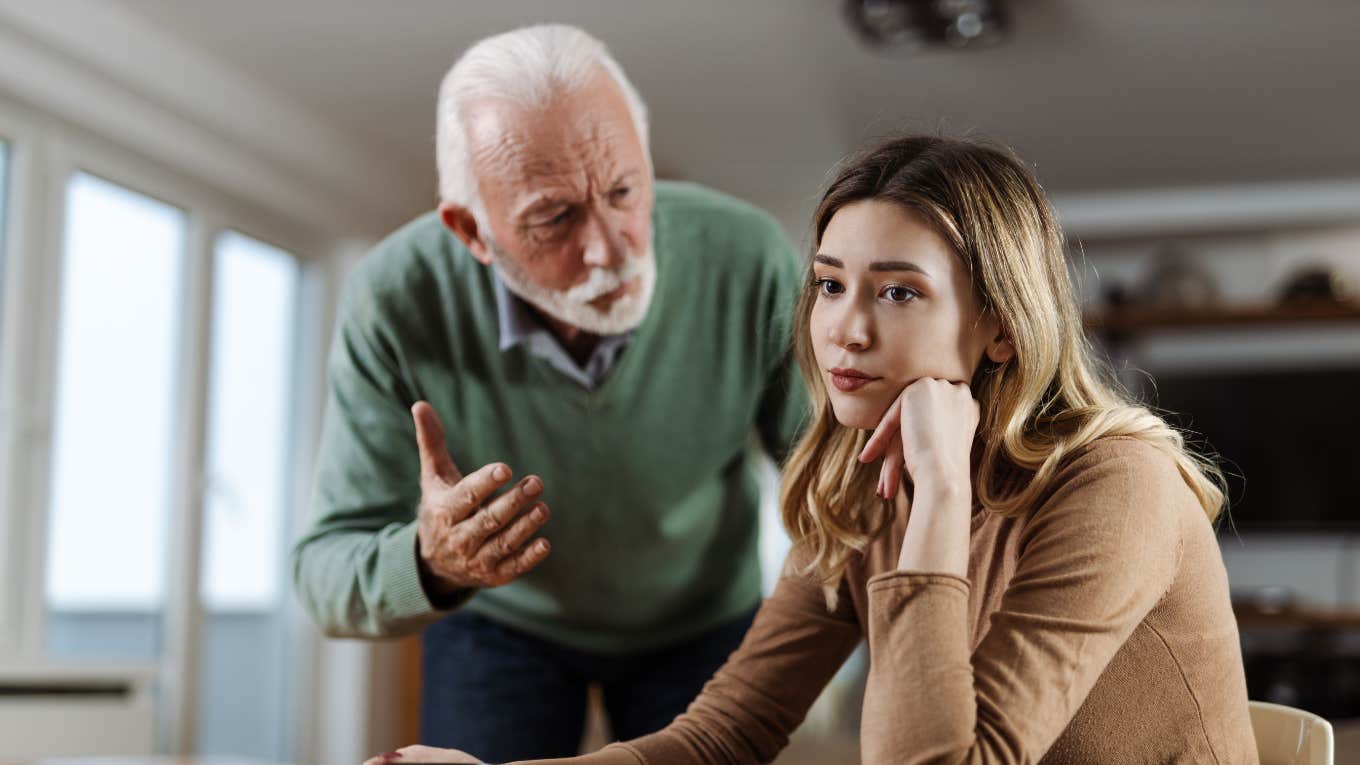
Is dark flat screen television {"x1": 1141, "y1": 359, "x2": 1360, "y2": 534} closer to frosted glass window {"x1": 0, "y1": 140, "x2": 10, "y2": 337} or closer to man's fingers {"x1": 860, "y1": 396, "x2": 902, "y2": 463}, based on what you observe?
frosted glass window {"x1": 0, "y1": 140, "x2": 10, "y2": 337}

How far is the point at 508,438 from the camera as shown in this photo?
5.02 ft

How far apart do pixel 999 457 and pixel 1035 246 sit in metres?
0.17

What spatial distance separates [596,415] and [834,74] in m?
3.10

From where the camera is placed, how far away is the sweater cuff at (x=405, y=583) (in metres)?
1.25

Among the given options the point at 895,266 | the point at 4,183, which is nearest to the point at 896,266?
the point at 895,266

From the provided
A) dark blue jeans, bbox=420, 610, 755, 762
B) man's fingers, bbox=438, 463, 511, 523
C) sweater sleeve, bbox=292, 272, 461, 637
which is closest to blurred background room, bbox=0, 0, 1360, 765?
dark blue jeans, bbox=420, 610, 755, 762

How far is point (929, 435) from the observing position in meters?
1.01

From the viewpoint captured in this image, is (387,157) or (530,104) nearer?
(530,104)

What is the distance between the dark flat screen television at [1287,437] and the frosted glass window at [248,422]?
3.74 meters

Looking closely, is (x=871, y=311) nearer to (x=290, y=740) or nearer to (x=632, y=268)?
(x=632, y=268)

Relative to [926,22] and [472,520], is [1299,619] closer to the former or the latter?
[926,22]

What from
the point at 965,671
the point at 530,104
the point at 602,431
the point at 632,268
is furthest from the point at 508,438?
the point at 965,671

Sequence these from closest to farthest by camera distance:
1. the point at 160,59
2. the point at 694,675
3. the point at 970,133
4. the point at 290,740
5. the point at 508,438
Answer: the point at 970,133 → the point at 508,438 → the point at 694,675 → the point at 160,59 → the point at 290,740

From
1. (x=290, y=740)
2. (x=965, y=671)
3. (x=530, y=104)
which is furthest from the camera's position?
(x=290, y=740)
